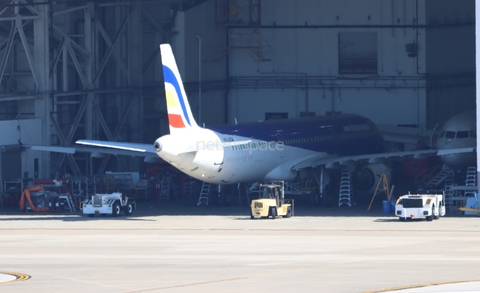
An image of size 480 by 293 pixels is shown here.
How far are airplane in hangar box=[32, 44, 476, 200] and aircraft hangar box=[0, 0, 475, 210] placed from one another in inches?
350

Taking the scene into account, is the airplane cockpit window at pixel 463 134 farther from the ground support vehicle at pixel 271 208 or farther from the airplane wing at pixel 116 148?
the airplane wing at pixel 116 148

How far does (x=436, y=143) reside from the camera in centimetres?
5991

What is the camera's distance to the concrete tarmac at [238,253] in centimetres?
2447

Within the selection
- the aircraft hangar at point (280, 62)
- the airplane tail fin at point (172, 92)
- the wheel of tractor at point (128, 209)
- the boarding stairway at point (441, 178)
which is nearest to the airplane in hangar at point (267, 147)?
the airplane tail fin at point (172, 92)

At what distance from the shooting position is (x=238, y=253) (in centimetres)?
3161

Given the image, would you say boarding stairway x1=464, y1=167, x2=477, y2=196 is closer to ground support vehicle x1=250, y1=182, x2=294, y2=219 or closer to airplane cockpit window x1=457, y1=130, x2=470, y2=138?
airplane cockpit window x1=457, y1=130, x2=470, y2=138

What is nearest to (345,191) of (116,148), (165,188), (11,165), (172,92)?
(116,148)

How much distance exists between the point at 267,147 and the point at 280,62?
748 inches

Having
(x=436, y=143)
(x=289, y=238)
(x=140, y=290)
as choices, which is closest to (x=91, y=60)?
(x=436, y=143)

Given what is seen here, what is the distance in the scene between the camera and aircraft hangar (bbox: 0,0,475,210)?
225 ft

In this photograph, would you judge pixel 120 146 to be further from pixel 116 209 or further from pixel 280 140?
pixel 280 140

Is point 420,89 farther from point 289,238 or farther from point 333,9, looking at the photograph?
point 289,238

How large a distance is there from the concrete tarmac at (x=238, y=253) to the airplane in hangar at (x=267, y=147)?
131 inches

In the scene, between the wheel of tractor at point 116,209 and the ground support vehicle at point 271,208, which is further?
the wheel of tractor at point 116,209
